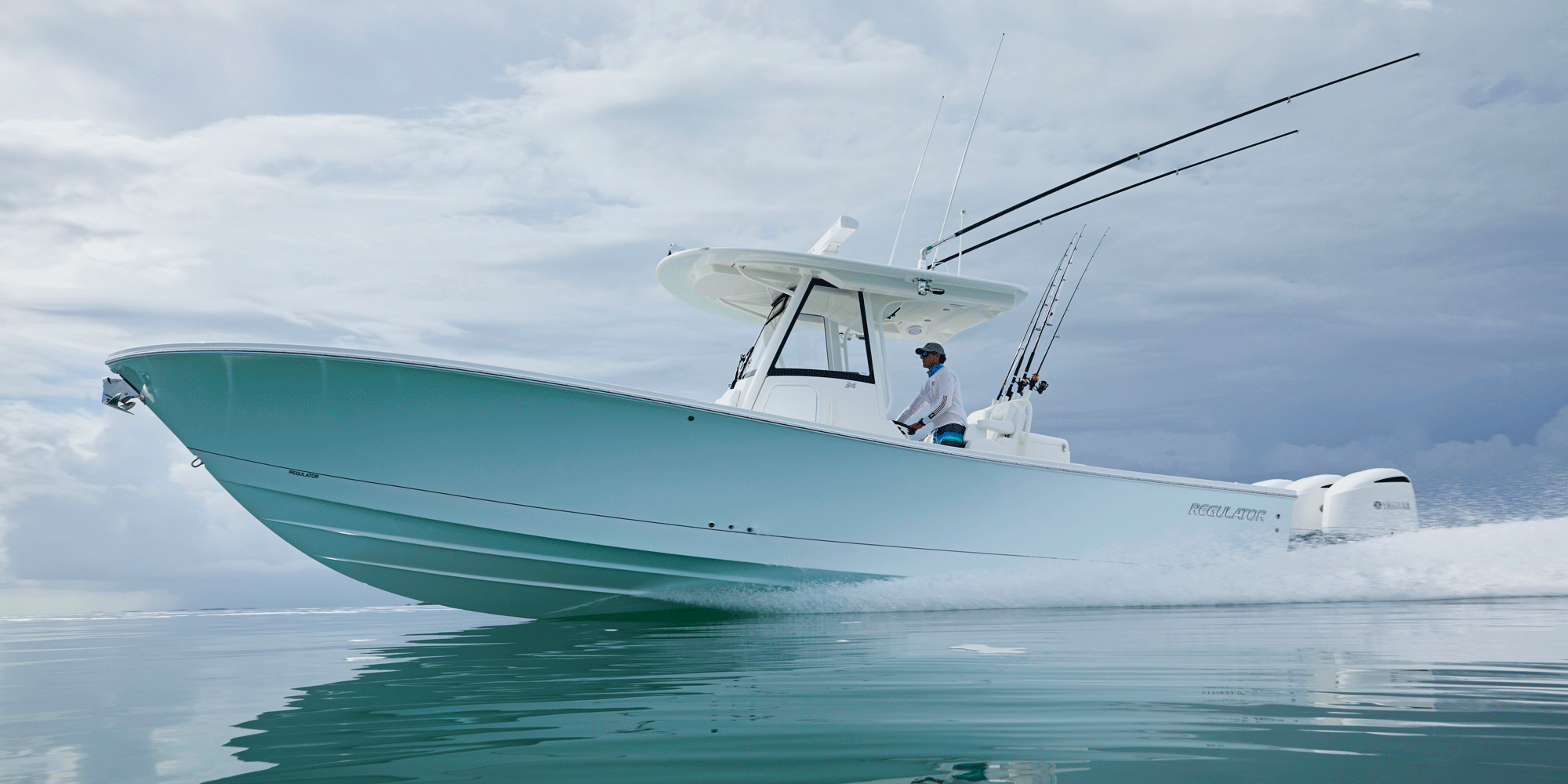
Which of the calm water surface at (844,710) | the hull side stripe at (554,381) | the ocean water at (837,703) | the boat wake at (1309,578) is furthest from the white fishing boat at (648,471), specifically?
the calm water surface at (844,710)

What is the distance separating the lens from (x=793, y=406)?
585cm

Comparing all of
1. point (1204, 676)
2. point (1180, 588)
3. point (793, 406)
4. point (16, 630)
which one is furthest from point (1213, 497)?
point (16, 630)

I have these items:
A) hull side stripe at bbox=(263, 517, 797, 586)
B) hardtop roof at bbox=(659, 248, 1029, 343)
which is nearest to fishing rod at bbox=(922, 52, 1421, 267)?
hardtop roof at bbox=(659, 248, 1029, 343)

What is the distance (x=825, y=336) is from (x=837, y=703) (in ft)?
14.5

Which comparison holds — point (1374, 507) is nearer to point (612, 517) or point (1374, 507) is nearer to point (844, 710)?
point (612, 517)

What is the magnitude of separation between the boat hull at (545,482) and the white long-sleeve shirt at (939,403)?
0.55 metres

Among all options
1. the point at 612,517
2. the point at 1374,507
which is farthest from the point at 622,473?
the point at 1374,507

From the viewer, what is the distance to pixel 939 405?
243 inches

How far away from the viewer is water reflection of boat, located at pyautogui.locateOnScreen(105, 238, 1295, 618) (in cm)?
454

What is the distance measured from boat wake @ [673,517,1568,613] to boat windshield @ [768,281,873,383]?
5.68 ft

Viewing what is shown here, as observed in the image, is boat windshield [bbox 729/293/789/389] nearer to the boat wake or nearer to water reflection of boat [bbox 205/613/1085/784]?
the boat wake

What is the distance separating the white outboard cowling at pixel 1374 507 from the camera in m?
7.10

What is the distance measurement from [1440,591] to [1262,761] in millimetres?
7165

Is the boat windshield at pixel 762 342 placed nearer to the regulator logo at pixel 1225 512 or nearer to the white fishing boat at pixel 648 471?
the white fishing boat at pixel 648 471
